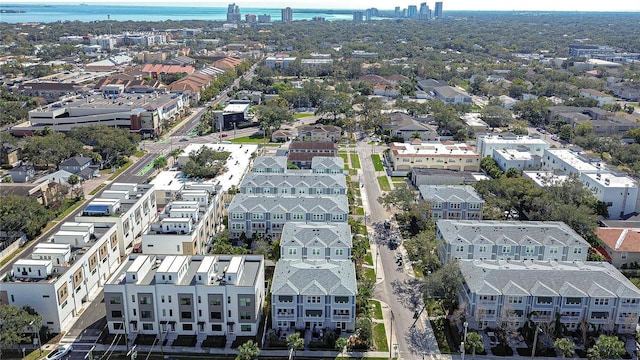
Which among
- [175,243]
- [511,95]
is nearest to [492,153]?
[175,243]

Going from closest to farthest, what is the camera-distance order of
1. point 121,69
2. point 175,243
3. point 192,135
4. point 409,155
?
1. point 175,243
2. point 409,155
3. point 192,135
4. point 121,69

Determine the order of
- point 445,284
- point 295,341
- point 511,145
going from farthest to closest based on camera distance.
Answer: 1. point 511,145
2. point 445,284
3. point 295,341

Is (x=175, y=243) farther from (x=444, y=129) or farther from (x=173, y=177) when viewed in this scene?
(x=444, y=129)

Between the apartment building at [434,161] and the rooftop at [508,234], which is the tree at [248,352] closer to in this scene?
the rooftop at [508,234]

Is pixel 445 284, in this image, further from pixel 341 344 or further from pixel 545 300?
pixel 341 344

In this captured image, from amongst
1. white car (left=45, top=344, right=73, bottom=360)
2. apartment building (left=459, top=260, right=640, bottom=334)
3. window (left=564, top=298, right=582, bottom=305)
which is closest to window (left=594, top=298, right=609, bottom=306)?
apartment building (left=459, top=260, right=640, bottom=334)

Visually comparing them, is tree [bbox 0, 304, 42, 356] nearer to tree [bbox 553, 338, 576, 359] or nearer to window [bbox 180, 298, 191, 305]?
window [bbox 180, 298, 191, 305]

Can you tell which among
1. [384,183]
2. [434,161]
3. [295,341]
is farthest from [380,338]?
[434,161]
